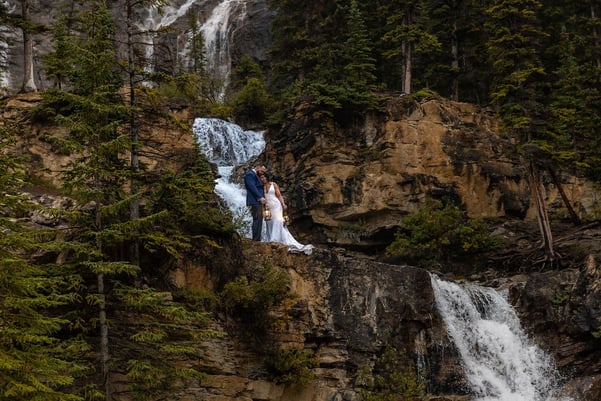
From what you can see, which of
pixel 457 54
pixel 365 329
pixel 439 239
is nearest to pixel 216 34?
pixel 457 54

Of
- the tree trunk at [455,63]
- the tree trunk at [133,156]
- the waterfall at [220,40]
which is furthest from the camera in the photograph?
the waterfall at [220,40]

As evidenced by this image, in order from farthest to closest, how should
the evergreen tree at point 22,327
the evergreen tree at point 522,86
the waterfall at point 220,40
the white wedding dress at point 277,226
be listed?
the waterfall at point 220,40 < the evergreen tree at point 522,86 < the white wedding dress at point 277,226 < the evergreen tree at point 22,327

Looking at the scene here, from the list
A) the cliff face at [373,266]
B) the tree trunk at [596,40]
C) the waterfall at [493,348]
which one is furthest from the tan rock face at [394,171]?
the waterfall at [493,348]

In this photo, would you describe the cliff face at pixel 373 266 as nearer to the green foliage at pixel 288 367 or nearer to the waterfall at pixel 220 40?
the green foliage at pixel 288 367

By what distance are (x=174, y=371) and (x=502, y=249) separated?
17.1 metres

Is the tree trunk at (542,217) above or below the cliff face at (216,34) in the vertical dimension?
below

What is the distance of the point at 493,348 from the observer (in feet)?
67.8

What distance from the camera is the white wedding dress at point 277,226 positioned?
58.5 feet

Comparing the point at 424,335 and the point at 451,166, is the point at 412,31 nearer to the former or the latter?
the point at 451,166

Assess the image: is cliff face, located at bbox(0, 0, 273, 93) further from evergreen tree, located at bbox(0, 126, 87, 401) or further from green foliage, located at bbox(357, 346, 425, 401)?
evergreen tree, located at bbox(0, 126, 87, 401)

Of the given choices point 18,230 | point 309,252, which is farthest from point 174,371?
point 309,252

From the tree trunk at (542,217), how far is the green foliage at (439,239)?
2.29m

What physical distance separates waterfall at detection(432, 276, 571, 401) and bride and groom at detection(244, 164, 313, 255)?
5445mm

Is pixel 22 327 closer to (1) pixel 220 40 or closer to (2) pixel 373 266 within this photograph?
(2) pixel 373 266
